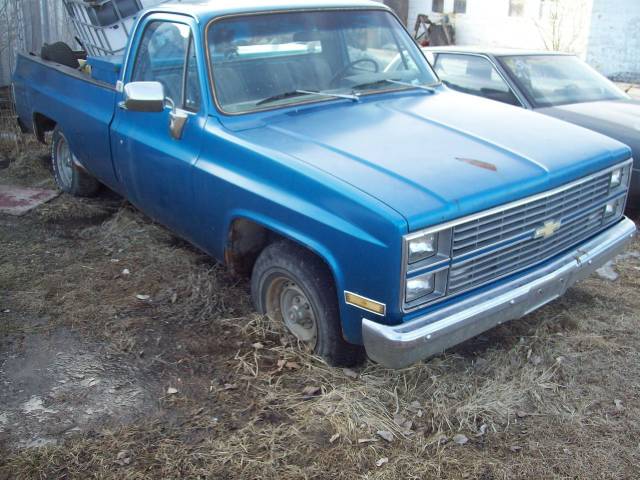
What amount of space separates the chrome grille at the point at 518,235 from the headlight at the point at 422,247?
10 cm

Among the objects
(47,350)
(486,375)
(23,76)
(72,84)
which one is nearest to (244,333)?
(47,350)

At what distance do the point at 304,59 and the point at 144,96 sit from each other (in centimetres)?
101

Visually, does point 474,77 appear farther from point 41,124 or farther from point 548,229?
point 41,124

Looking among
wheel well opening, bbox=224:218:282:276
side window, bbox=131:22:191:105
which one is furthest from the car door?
wheel well opening, bbox=224:218:282:276

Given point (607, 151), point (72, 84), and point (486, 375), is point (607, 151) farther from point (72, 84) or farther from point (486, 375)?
point (72, 84)

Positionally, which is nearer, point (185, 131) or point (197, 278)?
point (185, 131)

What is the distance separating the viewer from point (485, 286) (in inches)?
129

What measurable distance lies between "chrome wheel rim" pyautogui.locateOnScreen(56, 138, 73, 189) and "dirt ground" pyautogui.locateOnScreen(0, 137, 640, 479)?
6.35 feet

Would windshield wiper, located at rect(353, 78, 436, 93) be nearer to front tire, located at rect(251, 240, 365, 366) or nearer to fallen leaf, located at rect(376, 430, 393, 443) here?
front tire, located at rect(251, 240, 365, 366)

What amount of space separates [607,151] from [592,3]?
36.2ft

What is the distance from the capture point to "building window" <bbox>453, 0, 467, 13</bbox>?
53.5 feet

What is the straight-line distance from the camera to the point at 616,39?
13.3m

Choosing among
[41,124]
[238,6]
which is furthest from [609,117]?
[41,124]

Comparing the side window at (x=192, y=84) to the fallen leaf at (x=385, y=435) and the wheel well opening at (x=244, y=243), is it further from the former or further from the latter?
the fallen leaf at (x=385, y=435)
